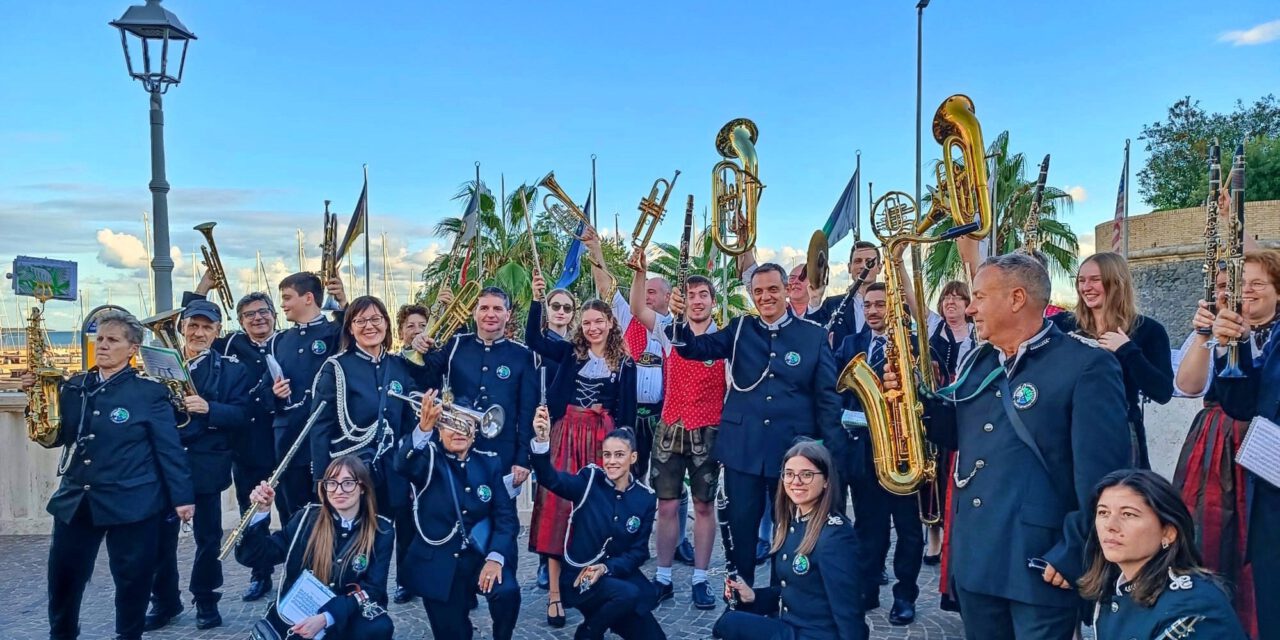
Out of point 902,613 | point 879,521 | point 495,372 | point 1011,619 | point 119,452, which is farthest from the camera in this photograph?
Result: point 495,372

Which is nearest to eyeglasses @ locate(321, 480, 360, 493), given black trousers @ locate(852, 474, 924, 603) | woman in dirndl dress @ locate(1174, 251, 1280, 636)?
black trousers @ locate(852, 474, 924, 603)

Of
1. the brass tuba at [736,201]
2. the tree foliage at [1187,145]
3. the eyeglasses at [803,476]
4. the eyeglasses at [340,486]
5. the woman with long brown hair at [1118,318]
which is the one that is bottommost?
the eyeglasses at [340,486]

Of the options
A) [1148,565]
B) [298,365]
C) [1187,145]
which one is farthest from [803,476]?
[1187,145]

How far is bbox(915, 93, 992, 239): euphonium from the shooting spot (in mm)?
4574

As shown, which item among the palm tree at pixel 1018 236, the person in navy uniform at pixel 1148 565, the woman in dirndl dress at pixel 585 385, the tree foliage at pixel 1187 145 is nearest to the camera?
the person in navy uniform at pixel 1148 565

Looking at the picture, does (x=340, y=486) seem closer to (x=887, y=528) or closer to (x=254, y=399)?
(x=254, y=399)

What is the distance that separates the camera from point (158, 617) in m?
5.73

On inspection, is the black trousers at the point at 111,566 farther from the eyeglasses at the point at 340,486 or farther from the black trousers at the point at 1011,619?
the black trousers at the point at 1011,619

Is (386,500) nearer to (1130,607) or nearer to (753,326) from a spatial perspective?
(753,326)

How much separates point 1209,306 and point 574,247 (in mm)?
4730

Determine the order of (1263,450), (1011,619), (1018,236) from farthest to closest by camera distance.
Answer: (1018,236) < (1263,450) < (1011,619)

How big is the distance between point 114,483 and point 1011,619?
484cm

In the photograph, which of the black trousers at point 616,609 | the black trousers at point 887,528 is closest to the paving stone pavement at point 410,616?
the black trousers at point 887,528

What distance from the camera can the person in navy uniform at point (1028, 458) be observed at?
116 inches
